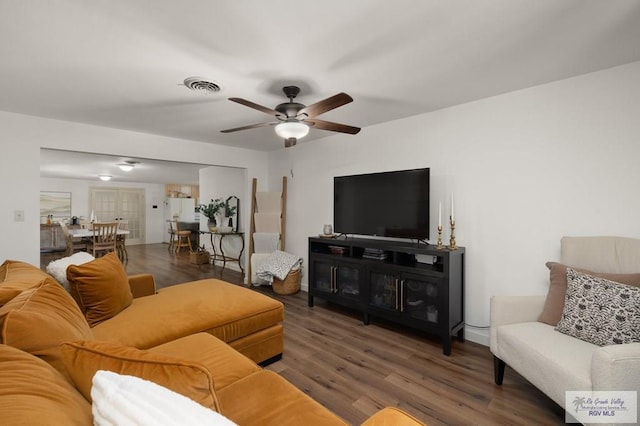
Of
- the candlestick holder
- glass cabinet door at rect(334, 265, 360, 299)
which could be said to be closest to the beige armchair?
the candlestick holder

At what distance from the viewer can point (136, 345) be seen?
1746mm

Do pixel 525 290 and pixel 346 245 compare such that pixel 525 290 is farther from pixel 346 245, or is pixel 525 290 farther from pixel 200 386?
pixel 200 386

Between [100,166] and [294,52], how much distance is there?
6564 millimetres

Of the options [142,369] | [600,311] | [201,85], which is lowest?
[600,311]

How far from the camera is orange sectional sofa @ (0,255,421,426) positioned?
750 millimetres

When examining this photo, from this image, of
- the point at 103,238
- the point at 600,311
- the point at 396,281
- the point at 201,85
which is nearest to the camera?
the point at 600,311

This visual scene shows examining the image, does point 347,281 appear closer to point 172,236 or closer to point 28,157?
point 28,157

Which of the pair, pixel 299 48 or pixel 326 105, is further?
pixel 326 105

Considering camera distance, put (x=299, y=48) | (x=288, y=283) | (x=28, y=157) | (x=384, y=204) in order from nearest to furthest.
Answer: (x=299, y=48) < (x=28, y=157) < (x=384, y=204) < (x=288, y=283)

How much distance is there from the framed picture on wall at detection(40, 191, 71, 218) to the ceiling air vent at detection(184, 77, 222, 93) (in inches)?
353

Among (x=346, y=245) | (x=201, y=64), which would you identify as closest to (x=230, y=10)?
(x=201, y=64)

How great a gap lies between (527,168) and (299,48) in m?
2.11

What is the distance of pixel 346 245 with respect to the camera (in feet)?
11.5

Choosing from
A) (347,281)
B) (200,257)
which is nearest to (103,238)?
(200,257)
